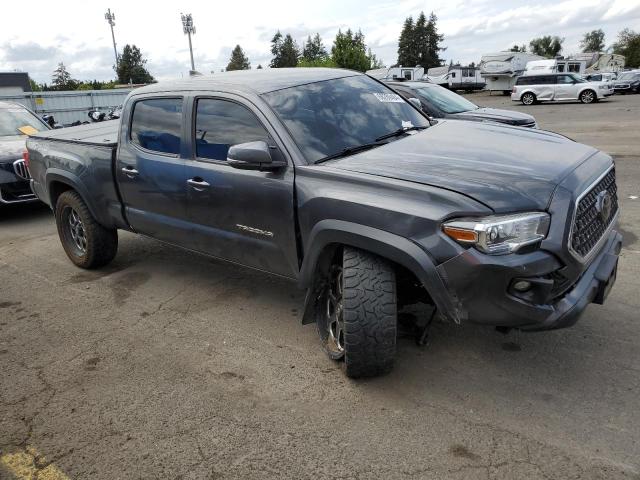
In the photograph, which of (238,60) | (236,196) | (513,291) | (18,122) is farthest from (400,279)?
(238,60)

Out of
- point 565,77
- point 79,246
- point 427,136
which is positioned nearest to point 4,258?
point 79,246

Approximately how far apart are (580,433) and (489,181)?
134 cm

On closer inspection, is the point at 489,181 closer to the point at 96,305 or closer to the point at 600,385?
the point at 600,385

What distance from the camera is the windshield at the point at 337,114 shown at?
3.52 m

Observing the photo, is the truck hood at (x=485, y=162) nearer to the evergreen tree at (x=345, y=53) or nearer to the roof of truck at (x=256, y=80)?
the roof of truck at (x=256, y=80)

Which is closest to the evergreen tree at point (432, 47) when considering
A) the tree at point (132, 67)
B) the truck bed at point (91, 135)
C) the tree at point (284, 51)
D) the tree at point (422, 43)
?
the tree at point (422, 43)

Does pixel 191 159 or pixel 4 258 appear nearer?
pixel 191 159

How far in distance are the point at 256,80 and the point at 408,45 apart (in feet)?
309

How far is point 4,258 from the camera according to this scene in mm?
6254

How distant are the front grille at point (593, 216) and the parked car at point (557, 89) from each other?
25.9 m

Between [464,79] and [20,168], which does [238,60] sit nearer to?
[464,79]

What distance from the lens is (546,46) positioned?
114 meters

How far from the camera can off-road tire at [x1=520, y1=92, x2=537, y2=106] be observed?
2734 cm

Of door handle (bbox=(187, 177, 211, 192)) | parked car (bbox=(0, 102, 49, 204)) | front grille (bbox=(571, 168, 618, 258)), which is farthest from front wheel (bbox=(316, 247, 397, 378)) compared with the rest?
parked car (bbox=(0, 102, 49, 204))
